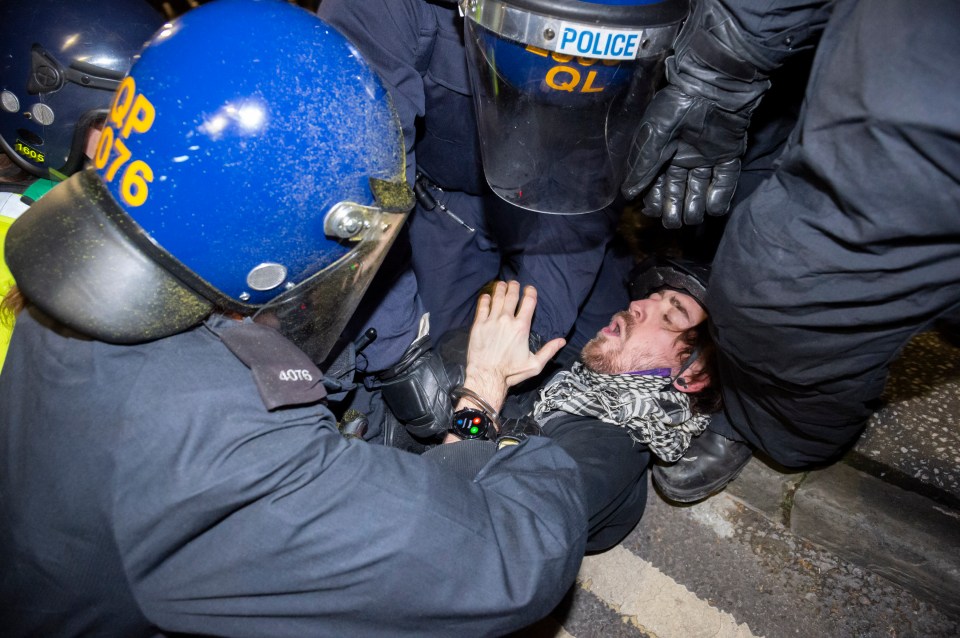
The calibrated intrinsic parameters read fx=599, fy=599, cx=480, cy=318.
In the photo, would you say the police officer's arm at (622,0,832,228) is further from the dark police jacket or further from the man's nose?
the dark police jacket

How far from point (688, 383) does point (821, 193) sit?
130cm

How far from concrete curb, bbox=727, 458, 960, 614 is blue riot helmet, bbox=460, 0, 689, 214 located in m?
1.41

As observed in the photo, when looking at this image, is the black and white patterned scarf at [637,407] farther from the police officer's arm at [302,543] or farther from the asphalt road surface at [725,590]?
the police officer's arm at [302,543]

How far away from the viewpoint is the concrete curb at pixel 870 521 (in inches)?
82.4

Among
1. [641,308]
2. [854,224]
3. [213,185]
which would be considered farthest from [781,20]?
[213,185]

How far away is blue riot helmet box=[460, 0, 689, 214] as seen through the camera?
62.8 inches

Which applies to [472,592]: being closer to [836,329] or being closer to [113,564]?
[113,564]

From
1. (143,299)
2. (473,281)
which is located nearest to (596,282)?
(473,281)

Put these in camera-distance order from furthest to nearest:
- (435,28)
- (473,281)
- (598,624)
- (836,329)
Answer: (473,281) → (598,624) → (435,28) → (836,329)

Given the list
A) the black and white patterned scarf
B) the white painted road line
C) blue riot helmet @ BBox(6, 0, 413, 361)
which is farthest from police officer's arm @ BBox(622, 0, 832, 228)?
the white painted road line

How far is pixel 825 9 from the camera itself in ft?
5.46

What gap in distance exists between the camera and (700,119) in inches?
74.2

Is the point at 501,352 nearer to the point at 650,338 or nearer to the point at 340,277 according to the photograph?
the point at 650,338

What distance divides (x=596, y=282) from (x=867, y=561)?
166 cm
